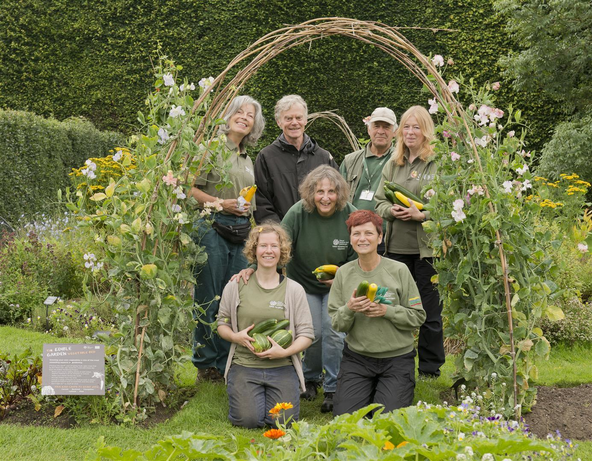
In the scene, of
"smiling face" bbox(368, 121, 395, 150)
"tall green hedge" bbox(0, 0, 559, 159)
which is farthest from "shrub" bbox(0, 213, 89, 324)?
"tall green hedge" bbox(0, 0, 559, 159)

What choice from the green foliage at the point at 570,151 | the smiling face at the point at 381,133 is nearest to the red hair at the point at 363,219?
the smiling face at the point at 381,133

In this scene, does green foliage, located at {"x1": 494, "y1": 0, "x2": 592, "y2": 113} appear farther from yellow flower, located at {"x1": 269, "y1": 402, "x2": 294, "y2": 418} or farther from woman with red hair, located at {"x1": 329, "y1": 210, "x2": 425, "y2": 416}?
yellow flower, located at {"x1": 269, "y1": 402, "x2": 294, "y2": 418}

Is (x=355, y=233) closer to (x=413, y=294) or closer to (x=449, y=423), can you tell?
(x=413, y=294)

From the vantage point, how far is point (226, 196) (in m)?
4.02

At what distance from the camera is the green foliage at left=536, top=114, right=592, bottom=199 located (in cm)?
830

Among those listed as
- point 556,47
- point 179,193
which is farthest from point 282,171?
point 556,47

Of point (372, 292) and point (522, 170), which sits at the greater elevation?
point (522, 170)

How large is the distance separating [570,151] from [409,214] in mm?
5514

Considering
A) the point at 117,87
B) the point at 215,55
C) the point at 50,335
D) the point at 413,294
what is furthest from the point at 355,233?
the point at 117,87

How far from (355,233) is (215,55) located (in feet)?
26.5

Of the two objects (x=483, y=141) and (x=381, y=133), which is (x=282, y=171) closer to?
(x=381, y=133)

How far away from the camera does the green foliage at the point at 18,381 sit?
11.3ft

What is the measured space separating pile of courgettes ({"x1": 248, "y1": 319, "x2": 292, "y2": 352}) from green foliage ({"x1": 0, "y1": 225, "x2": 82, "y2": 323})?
3080 millimetres

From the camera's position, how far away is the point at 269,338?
344 centimetres
